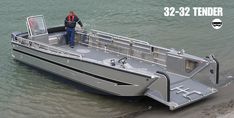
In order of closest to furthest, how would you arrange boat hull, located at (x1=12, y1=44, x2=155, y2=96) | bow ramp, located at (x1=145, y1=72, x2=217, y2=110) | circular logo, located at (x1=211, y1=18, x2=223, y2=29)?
bow ramp, located at (x1=145, y1=72, x2=217, y2=110)
boat hull, located at (x1=12, y1=44, x2=155, y2=96)
circular logo, located at (x1=211, y1=18, x2=223, y2=29)

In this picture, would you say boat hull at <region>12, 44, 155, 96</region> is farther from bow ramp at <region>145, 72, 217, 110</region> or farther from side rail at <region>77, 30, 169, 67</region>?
side rail at <region>77, 30, 169, 67</region>

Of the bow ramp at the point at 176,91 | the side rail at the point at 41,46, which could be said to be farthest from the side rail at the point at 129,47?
the side rail at the point at 41,46

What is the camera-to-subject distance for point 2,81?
51.0 ft

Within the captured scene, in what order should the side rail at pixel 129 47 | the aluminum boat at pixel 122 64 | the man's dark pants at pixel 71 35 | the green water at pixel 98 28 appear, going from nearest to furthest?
the aluminum boat at pixel 122 64 < the green water at pixel 98 28 < the side rail at pixel 129 47 < the man's dark pants at pixel 71 35

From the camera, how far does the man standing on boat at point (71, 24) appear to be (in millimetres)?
16547

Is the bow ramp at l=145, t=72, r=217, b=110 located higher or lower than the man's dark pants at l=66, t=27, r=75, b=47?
lower

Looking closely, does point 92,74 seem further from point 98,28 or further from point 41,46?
point 98,28

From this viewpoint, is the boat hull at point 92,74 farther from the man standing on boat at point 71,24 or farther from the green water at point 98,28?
the man standing on boat at point 71,24

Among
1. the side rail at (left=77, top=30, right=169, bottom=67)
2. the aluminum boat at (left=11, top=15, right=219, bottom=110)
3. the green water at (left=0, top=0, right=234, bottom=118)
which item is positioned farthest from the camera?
the side rail at (left=77, top=30, right=169, bottom=67)

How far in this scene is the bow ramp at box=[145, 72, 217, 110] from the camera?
1186 centimetres

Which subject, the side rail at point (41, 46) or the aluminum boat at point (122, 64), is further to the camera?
the side rail at point (41, 46)

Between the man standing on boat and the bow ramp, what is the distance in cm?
537

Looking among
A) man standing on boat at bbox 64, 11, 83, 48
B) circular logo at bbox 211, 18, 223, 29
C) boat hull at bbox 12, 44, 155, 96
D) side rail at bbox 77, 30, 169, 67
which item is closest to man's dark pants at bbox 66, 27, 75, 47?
man standing on boat at bbox 64, 11, 83, 48

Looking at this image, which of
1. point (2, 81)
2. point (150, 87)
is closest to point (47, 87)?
point (2, 81)
